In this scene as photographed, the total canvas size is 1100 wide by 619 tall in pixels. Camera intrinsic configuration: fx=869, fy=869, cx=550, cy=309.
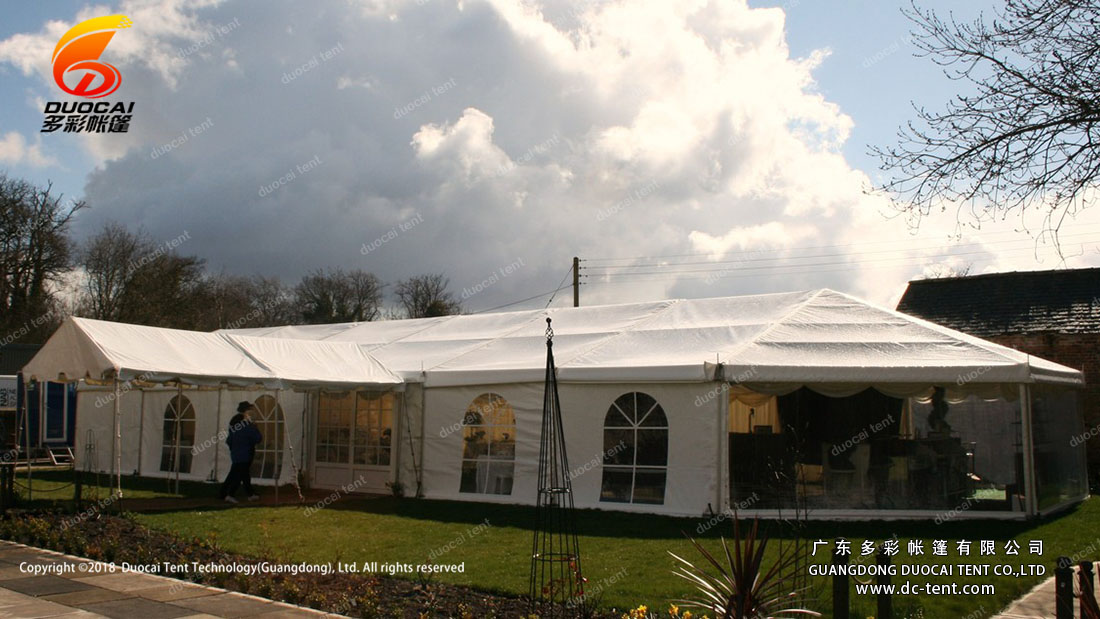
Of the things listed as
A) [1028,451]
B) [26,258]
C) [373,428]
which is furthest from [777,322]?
[26,258]

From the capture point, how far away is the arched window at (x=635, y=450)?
1248 cm

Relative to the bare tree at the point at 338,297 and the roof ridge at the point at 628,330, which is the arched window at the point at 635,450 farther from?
the bare tree at the point at 338,297

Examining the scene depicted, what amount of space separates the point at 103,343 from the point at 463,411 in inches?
218

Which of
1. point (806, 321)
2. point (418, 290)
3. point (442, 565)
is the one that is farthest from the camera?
point (418, 290)

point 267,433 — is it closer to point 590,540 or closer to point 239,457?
point 239,457

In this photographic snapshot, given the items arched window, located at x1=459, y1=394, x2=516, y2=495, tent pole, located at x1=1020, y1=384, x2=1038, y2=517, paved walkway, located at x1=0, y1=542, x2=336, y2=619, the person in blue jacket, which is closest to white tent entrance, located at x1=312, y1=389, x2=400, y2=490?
arched window, located at x1=459, y1=394, x2=516, y2=495

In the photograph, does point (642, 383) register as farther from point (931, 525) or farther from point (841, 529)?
point (931, 525)

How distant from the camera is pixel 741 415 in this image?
16750 mm

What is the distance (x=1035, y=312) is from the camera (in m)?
20.7

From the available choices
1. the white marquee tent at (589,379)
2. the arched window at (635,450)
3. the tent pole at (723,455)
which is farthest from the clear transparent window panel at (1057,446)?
the arched window at (635,450)

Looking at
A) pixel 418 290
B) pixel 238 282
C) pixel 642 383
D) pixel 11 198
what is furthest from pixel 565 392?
pixel 238 282

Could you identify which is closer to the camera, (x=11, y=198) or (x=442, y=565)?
(x=442, y=565)

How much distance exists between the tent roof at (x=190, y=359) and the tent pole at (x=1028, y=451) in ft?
32.0

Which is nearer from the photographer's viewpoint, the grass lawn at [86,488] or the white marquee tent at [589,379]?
the white marquee tent at [589,379]
